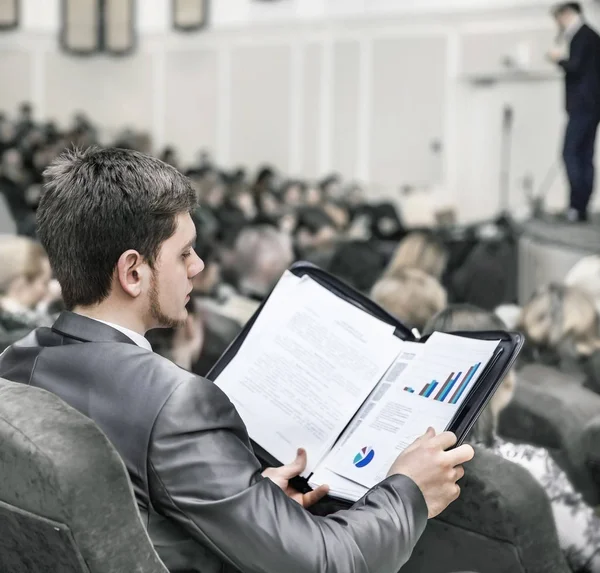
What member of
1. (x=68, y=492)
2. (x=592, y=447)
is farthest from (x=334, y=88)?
(x=68, y=492)

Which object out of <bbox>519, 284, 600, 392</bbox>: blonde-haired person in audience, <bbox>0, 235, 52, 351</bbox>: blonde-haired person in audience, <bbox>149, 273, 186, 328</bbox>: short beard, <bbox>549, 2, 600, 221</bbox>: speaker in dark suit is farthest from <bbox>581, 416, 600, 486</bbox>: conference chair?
<bbox>549, 2, 600, 221</bbox>: speaker in dark suit

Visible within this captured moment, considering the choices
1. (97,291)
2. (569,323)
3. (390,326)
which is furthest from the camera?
(569,323)

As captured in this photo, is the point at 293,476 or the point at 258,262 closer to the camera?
the point at 293,476

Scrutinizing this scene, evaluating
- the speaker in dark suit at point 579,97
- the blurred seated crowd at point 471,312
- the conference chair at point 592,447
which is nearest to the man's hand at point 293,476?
the blurred seated crowd at point 471,312

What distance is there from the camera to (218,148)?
49.1 ft

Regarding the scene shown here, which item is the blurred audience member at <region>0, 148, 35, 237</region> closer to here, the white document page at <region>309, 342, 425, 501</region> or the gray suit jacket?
the white document page at <region>309, 342, 425, 501</region>

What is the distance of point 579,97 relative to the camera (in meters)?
6.83

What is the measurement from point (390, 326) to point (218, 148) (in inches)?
535

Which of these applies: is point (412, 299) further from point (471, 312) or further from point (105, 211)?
point (105, 211)

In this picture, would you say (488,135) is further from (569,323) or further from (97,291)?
(97,291)

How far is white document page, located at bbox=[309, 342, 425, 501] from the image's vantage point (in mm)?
1483

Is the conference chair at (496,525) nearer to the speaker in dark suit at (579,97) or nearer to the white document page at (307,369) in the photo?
the white document page at (307,369)

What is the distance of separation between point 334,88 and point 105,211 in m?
12.5

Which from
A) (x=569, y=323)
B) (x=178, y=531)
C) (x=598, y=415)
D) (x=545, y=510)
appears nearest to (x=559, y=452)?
(x=598, y=415)
